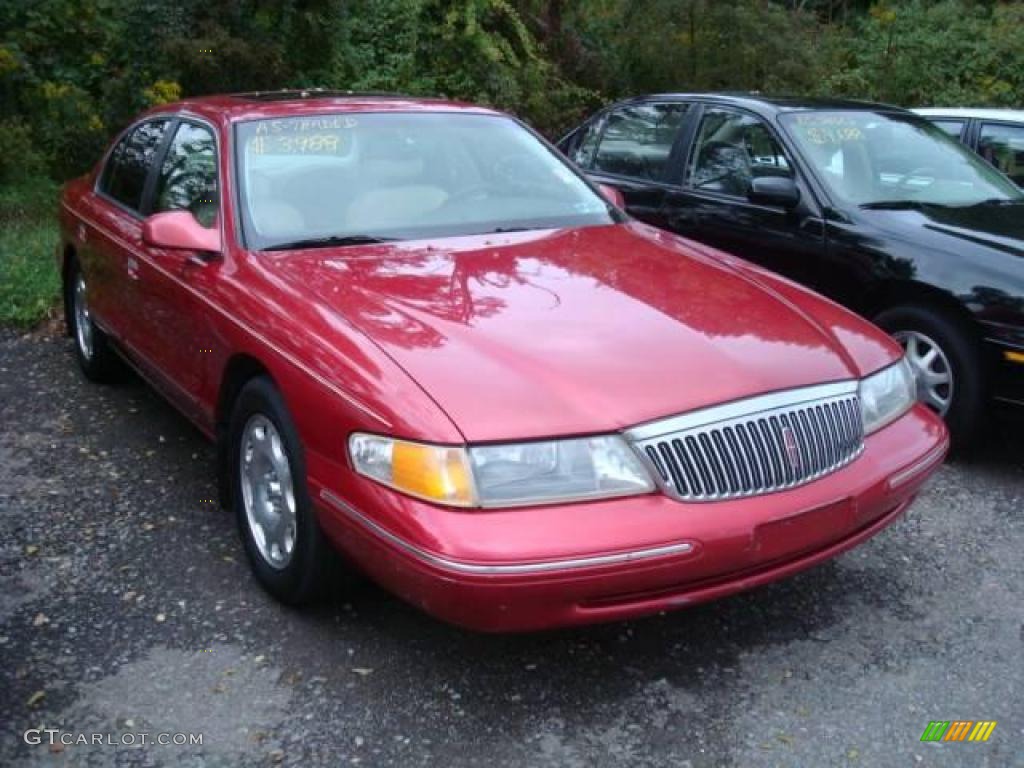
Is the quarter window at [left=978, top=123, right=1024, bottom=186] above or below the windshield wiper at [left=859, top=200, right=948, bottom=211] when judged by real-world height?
above

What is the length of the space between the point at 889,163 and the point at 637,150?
1.54m

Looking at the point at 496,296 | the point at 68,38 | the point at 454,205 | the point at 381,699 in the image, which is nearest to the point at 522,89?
the point at 68,38

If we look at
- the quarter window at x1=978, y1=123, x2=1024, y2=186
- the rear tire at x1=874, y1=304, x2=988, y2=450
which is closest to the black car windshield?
the rear tire at x1=874, y1=304, x2=988, y2=450

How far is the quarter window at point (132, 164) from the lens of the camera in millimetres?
4855

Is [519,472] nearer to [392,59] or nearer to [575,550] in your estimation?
[575,550]

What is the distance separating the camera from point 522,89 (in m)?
11.7

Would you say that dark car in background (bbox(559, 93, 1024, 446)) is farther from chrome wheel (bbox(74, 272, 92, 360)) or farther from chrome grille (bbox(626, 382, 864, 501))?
chrome wheel (bbox(74, 272, 92, 360))

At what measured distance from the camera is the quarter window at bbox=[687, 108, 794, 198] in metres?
5.68

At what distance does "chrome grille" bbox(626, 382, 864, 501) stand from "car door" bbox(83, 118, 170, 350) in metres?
2.71

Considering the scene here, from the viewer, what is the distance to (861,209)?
A: 5195mm

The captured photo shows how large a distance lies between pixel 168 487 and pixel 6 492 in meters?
0.64

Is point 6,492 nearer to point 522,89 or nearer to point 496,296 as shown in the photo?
point 496,296

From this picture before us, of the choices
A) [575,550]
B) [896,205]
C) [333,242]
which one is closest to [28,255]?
[333,242]

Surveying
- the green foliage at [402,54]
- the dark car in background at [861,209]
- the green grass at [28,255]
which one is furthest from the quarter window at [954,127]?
the green grass at [28,255]
